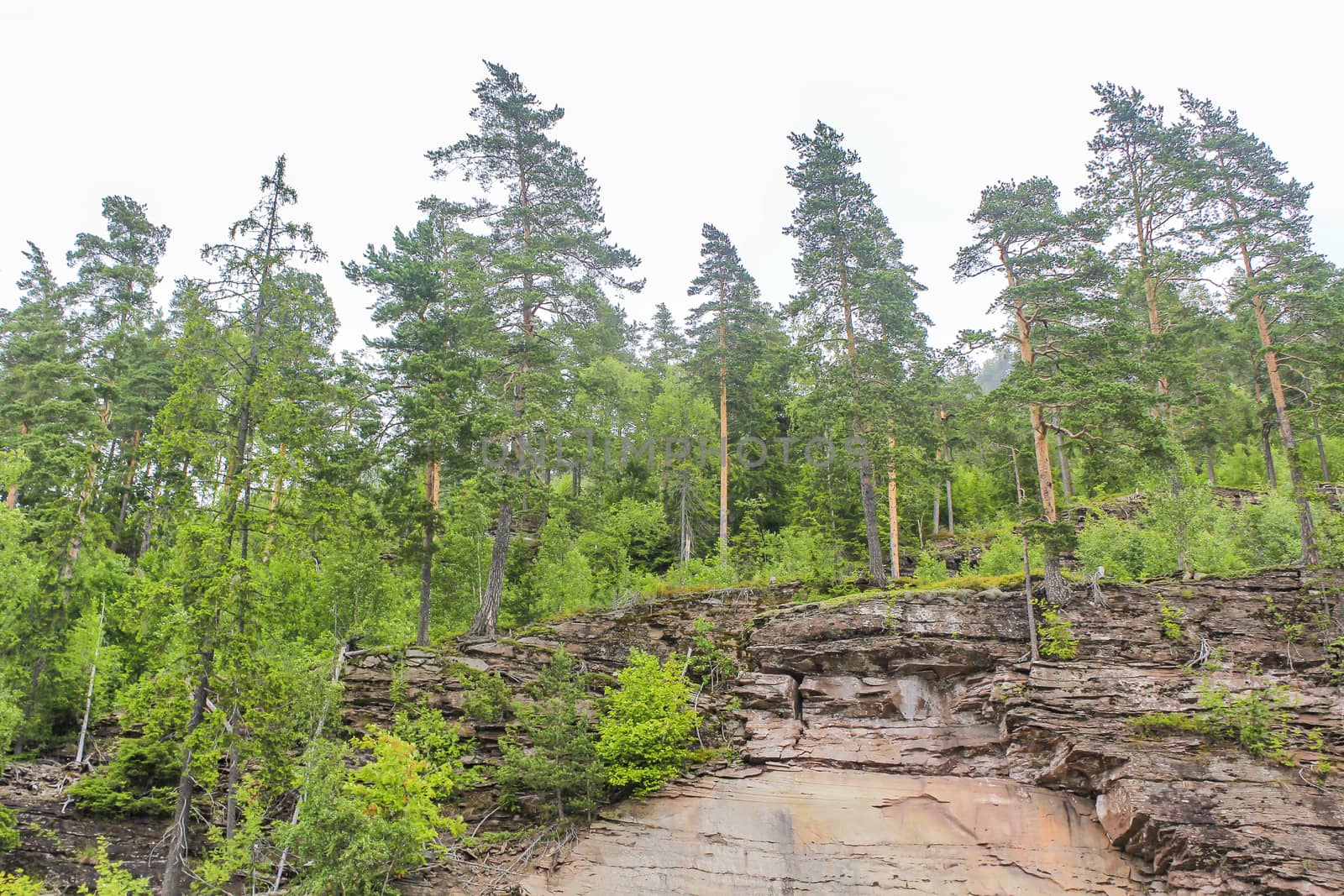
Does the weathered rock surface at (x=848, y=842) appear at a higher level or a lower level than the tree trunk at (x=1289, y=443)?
lower

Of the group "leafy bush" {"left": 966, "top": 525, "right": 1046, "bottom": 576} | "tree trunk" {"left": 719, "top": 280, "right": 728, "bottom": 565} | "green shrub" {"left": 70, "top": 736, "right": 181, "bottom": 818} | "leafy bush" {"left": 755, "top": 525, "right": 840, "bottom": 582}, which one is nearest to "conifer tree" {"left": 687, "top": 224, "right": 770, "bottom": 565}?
"tree trunk" {"left": 719, "top": 280, "right": 728, "bottom": 565}

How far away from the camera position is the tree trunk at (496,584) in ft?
61.5

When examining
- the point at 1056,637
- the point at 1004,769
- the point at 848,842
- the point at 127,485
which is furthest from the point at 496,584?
the point at 127,485

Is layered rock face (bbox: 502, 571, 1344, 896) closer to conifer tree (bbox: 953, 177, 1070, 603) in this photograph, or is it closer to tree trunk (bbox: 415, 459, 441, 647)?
conifer tree (bbox: 953, 177, 1070, 603)

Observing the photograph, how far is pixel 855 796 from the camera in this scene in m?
14.8

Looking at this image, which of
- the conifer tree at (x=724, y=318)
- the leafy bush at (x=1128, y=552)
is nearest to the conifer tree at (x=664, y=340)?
the conifer tree at (x=724, y=318)

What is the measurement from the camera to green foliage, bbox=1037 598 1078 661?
16234 mm

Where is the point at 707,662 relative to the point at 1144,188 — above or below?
below

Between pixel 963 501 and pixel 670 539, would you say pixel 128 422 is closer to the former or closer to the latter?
pixel 670 539

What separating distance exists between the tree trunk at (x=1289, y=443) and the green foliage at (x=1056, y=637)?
5.70 meters

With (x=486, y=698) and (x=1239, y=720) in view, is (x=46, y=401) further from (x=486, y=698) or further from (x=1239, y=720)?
(x=1239, y=720)

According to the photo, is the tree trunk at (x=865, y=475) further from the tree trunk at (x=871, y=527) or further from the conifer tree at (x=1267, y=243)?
the conifer tree at (x=1267, y=243)

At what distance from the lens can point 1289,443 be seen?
18781 millimetres

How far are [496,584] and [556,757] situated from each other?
541 centimetres
